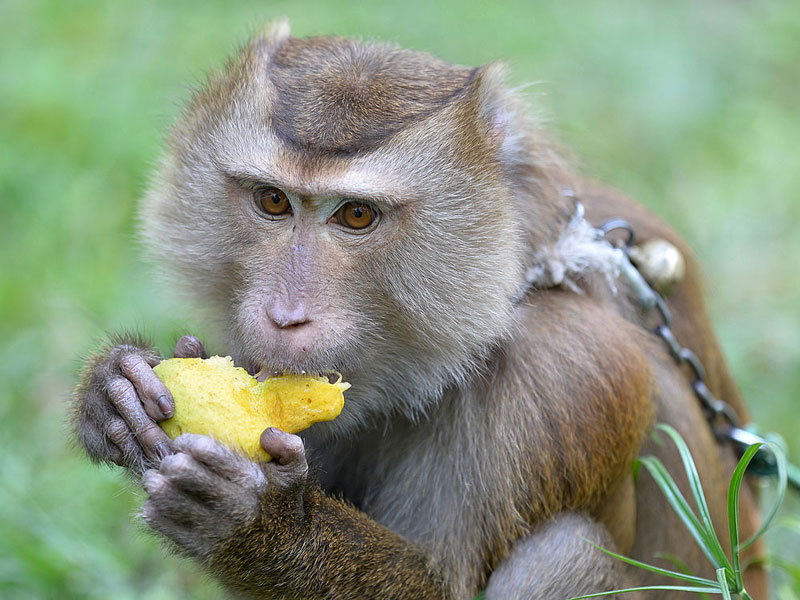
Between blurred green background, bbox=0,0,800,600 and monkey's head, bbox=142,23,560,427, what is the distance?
537 mm

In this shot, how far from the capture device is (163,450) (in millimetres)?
3383

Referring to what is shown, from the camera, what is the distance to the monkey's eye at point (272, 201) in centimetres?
367

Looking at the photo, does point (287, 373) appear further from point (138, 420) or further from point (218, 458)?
point (138, 420)

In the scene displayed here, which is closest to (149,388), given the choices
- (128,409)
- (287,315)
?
(128,409)

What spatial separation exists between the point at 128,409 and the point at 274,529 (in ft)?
2.13

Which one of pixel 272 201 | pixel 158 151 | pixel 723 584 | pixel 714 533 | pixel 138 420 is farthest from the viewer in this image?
pixel 158 151

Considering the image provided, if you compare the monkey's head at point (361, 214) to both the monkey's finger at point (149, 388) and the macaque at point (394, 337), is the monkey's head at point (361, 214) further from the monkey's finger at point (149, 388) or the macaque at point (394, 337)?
the monkey's finger at point (149, 388)

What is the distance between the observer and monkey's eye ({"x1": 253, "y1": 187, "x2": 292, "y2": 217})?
3674 mm

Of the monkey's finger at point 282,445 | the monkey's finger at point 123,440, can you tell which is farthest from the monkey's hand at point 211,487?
the monkey's finger at point 123,440

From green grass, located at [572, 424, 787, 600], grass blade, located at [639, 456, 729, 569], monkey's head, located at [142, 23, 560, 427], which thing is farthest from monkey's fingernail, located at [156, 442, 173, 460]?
grass blade, located at [639, 456, 729, 569]

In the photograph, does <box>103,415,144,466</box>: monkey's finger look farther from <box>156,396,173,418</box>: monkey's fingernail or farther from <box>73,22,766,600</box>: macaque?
<box>156,396,173,418</box>: monkey's fingernail

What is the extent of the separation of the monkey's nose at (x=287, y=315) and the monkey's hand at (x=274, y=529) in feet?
1.19

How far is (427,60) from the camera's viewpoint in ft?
13.4

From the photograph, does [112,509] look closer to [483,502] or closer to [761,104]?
[483,502]
